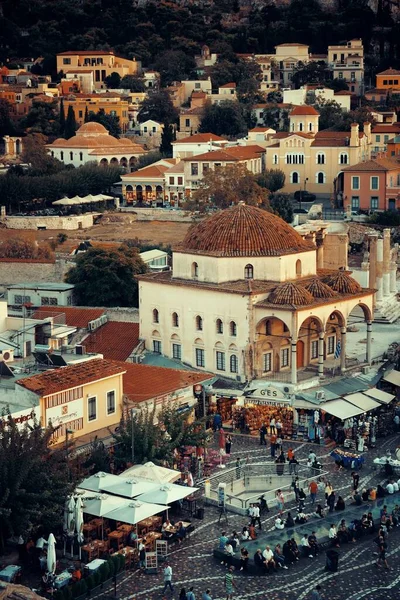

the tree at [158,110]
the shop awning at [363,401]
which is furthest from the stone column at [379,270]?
the tree at [158,110]

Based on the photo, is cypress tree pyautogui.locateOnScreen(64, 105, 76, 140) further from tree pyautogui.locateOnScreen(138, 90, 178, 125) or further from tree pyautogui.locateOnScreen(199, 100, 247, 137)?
tree pyautogui.locateOnScreen(199, 100, 247, 137)

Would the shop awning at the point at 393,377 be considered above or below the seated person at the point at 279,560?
above

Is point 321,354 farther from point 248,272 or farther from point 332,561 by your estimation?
point 332,561

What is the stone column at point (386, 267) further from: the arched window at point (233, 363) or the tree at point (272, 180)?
the tree at point (272, 180)

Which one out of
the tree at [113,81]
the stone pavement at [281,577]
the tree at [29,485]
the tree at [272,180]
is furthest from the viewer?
the tree at [113,81]

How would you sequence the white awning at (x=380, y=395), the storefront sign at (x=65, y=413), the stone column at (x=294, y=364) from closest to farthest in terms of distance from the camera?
the storefront sign at (x=65, y=413) → the white awning at (x=380, y=395) → the stone column at (x=294, y=364)

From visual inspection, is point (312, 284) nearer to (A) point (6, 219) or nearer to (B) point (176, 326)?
(B) point (176, 326)

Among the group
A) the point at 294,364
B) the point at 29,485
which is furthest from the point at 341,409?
the point at 29,485

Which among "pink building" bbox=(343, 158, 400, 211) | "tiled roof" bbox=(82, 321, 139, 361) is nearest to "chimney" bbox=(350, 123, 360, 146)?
"pink building" bbox=(343, 158, 400, 211)

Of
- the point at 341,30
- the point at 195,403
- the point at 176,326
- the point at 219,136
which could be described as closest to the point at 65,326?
the point at 176,326
